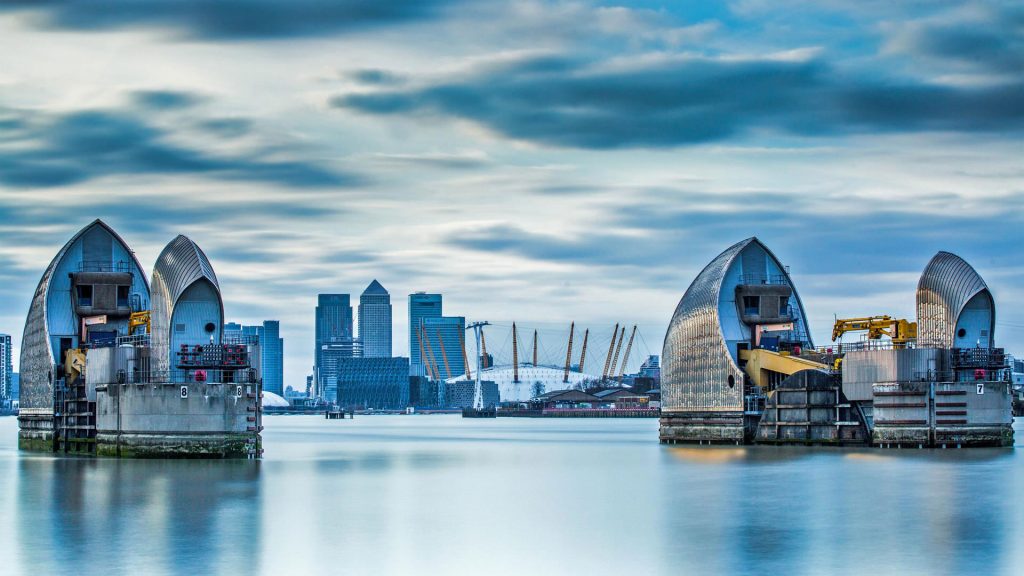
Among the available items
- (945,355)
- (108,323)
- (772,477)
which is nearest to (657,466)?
(772,477)

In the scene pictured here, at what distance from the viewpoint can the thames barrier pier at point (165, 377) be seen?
7662 centimetres

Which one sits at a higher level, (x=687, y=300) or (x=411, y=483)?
(x=687, y=300)

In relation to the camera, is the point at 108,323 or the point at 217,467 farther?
the point at 108,323

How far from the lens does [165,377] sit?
7806 centimetres

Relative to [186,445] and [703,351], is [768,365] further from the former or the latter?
[186,445]

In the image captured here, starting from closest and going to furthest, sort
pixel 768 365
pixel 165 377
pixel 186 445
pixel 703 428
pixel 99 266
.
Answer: pixel 186 445 → pixel 165 377 → pixel 768 365 → pixel 99 266 → pixel 703 428

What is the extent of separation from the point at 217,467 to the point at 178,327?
9.23 m

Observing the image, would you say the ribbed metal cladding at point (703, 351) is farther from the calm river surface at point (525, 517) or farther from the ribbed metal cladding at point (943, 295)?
the calm river surface at point (525, 517)

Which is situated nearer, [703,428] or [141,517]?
[141,517]

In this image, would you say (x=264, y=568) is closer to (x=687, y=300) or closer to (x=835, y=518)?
(x=835, y=518)

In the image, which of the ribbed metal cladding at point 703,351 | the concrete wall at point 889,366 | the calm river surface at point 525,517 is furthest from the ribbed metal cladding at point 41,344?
the concrete wall at point 889,366

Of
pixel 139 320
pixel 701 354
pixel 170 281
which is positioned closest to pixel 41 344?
pixel 139 320

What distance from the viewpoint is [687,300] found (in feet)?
341

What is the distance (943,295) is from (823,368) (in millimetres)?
8453
